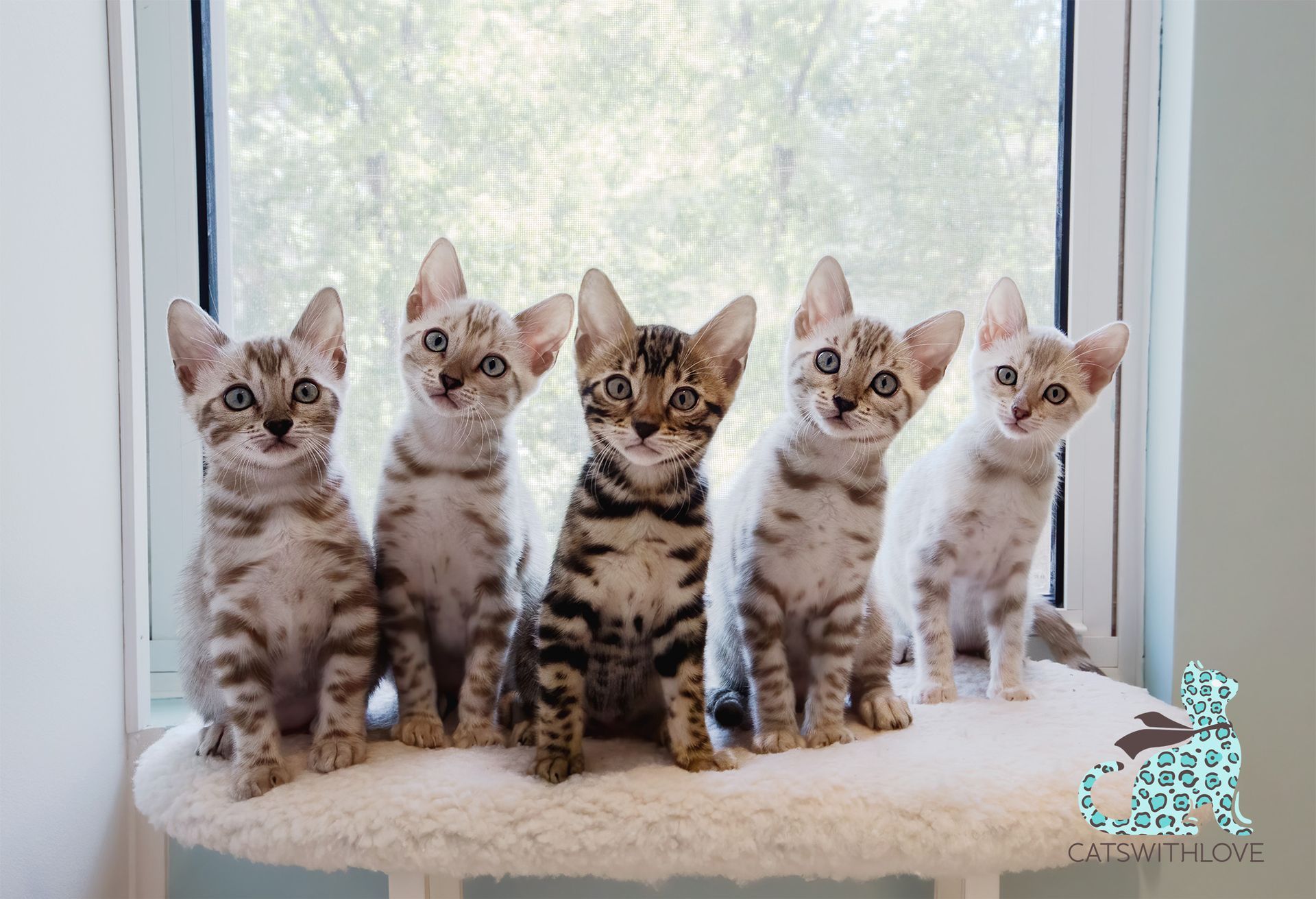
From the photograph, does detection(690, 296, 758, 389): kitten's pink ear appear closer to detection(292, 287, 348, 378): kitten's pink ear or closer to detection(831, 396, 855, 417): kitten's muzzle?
detection(831, 396, 855, 417): kitten's muzzle

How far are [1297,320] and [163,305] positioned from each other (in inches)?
75.3

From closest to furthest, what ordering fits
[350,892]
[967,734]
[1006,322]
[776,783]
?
[776,783] → [967,734] → [1006,322] → [350,892]

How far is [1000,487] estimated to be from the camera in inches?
48.0

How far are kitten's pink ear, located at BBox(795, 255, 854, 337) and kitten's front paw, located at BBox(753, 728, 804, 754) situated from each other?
1.74 ft

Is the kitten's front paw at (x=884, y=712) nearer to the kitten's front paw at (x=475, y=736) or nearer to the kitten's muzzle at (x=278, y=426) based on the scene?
the kitten's front paw at (x=475, y=736)

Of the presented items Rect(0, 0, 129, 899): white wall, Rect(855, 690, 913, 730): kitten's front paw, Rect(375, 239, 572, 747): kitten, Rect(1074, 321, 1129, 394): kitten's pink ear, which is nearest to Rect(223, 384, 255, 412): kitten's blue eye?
Rect(375, 239, 572, 747): kitten

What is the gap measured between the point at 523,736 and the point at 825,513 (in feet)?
1.63

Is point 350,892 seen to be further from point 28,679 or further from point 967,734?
point 967,734

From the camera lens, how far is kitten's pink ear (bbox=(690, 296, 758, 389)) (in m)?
1.00

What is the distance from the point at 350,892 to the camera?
132 centimetres

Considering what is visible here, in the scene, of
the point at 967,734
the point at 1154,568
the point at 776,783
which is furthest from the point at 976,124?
the point at 776,783

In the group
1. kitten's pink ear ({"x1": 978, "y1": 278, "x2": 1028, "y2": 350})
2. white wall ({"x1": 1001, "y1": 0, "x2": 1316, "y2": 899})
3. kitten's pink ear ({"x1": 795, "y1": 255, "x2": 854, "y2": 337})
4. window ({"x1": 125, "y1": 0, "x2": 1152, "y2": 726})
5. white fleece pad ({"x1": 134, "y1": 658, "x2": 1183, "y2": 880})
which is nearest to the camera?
white fleece pad ({"x1": 134, "y1": 658, "x2": 1183, "y2": 880})

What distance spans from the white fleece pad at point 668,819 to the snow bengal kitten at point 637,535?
0.21ft

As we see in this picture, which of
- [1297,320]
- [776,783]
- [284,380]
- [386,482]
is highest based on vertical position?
[1297,320]
